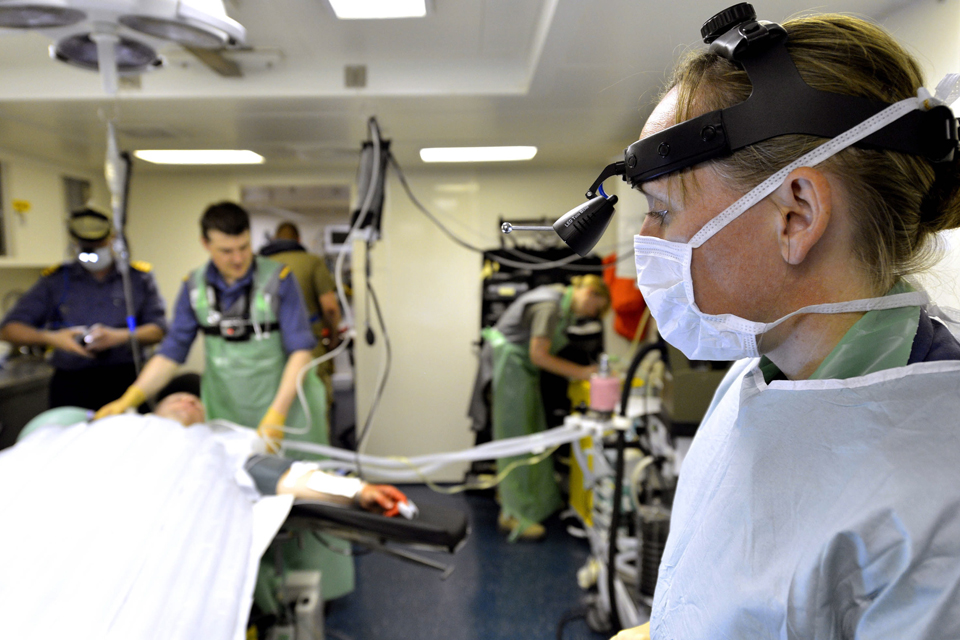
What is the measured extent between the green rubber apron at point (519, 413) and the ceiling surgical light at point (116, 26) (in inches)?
84.9

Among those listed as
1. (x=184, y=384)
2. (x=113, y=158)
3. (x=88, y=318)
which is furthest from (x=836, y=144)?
(x=184, y=384)

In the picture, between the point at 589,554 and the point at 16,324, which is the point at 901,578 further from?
the point at 16,324

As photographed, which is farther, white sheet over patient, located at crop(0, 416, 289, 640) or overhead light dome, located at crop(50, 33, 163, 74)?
overhead light dome, located at crop(50, 33, 163, 74)

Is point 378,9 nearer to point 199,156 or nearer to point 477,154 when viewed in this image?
point 477,154

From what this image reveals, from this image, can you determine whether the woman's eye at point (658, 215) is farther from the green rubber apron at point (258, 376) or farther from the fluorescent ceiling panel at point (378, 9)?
the green rubber apron at point (258, 376)

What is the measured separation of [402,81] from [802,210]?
2.02 m

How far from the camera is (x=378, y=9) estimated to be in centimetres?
175

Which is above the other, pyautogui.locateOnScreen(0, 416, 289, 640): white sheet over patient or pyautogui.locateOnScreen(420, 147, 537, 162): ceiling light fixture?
pyautogui.locateOnScreen(420, 147, 537, 162): ceiling light fixture

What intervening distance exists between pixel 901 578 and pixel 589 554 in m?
2.76

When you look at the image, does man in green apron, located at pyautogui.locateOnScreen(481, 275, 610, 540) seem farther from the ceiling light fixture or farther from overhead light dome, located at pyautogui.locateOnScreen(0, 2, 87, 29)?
overhead light dome, located at pyautogui.locateOnScreen(0, 2, 87, 29)

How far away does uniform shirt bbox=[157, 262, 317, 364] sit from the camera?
239 centimetres

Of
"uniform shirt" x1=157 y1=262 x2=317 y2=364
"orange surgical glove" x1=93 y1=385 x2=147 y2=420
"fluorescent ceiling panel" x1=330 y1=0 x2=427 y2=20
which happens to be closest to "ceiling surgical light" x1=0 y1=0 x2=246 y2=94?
"fluorescent ceiling panel" x1=330 y1=0 x2=427 y2=20

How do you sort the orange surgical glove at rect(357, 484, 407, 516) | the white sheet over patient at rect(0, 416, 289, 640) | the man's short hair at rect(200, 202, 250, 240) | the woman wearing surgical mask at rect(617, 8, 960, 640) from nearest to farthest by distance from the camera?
the woman wearing surgical mask at rect(617, 8, 960, 640)
the white sheet over patient at rect(0, 416, 289, 640)
the orange surgical glove at rect(357, 484, 407, 516)
the man's short hair at rect(200, 202, 250, 240)

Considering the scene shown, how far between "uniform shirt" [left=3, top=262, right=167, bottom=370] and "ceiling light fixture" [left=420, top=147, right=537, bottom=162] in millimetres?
1709
